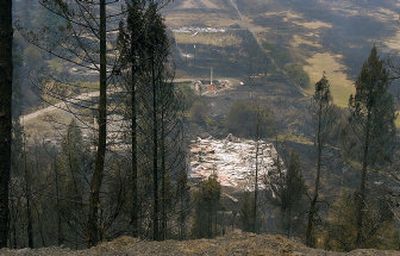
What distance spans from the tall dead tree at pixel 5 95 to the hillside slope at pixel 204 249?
1890 millimetres

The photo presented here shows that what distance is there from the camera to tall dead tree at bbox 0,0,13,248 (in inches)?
266

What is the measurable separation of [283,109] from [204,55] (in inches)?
1354

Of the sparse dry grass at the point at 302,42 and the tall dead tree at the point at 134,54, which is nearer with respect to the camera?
the tall dead tree at the point at 134,54

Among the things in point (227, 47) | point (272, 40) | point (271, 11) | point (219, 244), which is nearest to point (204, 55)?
point (227, 47)

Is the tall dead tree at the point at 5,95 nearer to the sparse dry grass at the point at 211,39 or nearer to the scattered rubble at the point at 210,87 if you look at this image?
the scattered rubble at the point at 210,87

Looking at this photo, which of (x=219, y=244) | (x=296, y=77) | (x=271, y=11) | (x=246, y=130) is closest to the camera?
(x=219, y=244)

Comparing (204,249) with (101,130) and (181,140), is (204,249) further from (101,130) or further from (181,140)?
(181,140)

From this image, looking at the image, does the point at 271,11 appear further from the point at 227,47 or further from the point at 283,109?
the point at 283,109

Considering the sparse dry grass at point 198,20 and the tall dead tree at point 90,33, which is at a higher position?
the sparse dry grass at point 198,20

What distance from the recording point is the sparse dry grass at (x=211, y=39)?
122 m

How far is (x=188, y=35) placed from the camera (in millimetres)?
126125

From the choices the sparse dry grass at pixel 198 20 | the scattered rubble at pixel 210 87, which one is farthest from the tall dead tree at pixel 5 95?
the sparse dry grass at pixel 198 20

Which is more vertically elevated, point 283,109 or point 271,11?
point 271,11

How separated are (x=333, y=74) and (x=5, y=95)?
106 metres
